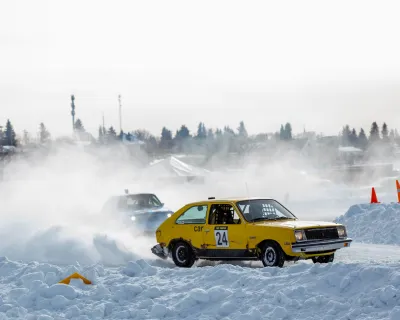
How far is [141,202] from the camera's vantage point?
66.2 ft

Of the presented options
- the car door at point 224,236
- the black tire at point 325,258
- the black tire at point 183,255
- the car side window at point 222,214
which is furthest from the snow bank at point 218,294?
the black tire at point 325,258

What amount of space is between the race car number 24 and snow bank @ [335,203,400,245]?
5621 mm

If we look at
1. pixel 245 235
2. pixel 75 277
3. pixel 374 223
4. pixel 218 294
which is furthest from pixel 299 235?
pixel 374 223

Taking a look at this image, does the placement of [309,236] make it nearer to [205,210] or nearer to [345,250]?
[205,210]

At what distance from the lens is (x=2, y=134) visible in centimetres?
18225

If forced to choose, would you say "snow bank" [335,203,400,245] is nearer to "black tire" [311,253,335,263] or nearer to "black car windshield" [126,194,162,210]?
"black tire" [311,253,335,263]

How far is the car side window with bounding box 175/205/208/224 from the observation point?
Result: 1445 cm

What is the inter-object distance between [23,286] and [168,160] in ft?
239

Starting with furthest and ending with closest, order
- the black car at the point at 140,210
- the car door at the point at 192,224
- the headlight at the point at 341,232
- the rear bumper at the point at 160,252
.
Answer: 1. the black car at the point at 140,210
2. the rear bumper at the point at 160,252
3. the car door at the point at 192,224
4. the headlight at the point at 341,232

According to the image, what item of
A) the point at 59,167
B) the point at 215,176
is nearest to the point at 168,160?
the point at 215,176

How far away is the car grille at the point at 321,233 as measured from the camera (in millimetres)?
13070

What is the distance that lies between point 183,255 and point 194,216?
2.65 ft

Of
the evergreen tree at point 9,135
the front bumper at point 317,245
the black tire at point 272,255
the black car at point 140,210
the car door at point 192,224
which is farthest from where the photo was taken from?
the evergreen tree at point 9,135

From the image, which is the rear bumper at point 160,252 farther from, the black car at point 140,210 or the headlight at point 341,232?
the headlight at point 341,232
